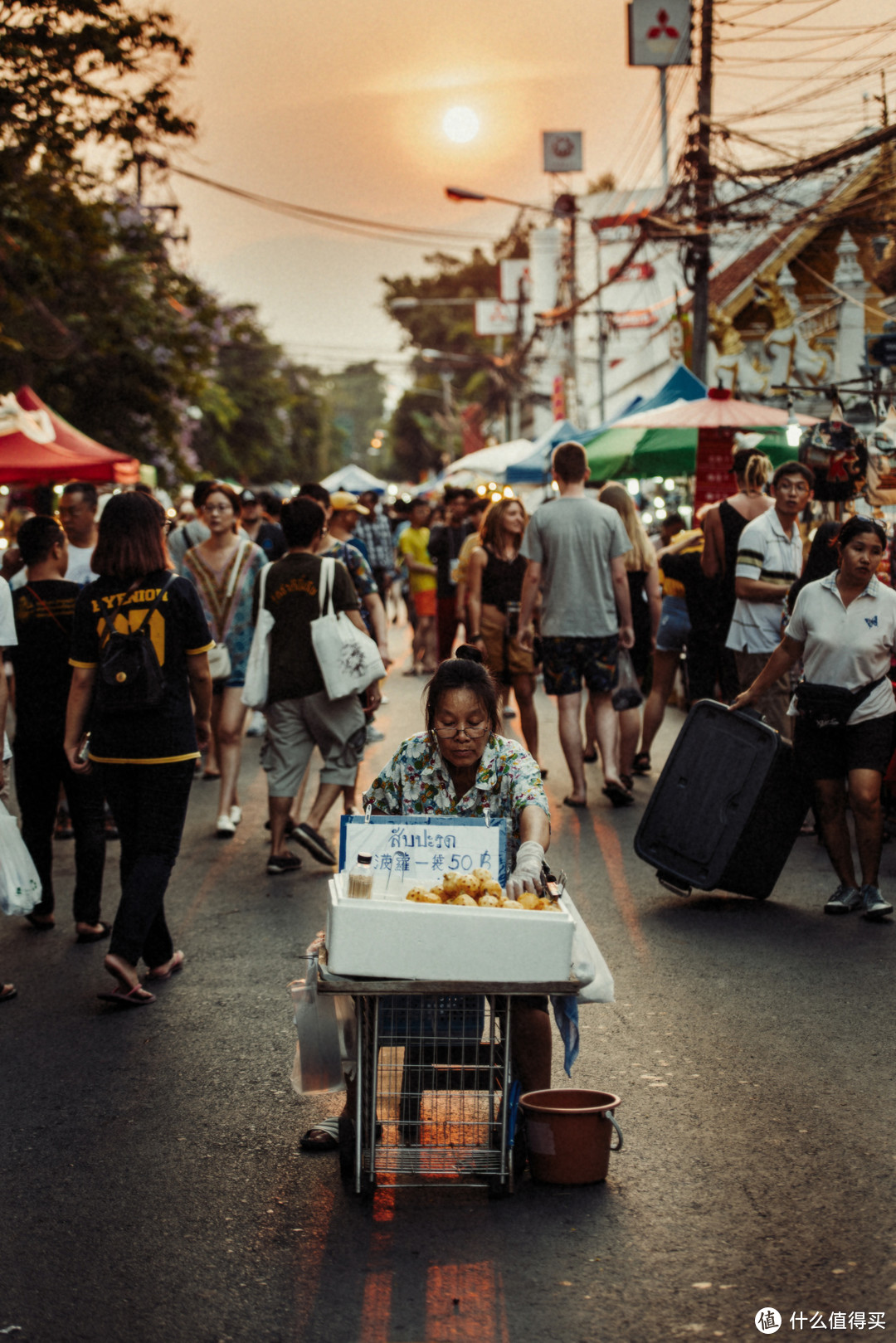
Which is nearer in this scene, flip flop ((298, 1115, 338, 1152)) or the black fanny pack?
flip flop ((298, 1115, 338, 1152))

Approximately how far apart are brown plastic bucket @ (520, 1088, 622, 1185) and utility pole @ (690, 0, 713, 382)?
14.8 metres

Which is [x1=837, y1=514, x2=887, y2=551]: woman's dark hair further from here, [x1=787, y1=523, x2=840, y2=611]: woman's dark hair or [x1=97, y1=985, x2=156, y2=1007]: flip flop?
[x1=97, y1=985, x2=156, y2=1007]: flip flop

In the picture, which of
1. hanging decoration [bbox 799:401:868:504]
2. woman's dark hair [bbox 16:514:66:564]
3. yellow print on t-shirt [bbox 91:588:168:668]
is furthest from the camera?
hanging decoration [bbox 799:401:868:504]

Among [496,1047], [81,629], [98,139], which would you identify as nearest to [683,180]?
[98,139]

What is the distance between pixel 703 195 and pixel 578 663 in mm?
10580

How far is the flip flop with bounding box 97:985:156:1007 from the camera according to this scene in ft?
17.9

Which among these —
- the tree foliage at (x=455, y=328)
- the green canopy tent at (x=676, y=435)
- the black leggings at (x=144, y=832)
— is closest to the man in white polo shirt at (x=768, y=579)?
the black leggings at (x=144, y=832)

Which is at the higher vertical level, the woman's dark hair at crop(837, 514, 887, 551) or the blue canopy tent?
the blue canopy tent

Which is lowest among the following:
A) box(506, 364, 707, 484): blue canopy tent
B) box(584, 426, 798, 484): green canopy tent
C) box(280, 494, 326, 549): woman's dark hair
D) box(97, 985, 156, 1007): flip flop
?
box(97, 985, 156, 1007): flip flop

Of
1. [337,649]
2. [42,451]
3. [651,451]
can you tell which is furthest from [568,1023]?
[42,451]

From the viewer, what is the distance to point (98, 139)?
13648 millimetres

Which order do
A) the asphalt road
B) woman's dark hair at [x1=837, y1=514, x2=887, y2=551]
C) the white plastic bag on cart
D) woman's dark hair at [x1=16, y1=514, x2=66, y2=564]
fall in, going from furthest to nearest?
woman's dark hair at [x1=16, y1=514, x2=66, y2=564], woman's dark hair at [x1=837, y1=514, x2=887, y2=551], the white plastic bag on cart, the asphalt road

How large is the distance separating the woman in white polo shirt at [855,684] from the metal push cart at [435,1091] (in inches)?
126

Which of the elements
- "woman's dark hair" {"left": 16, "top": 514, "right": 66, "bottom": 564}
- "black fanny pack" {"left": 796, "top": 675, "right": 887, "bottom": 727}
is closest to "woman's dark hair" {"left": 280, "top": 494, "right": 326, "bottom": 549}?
"woman's dark hair" {"left": 16, "top": 514, "right": 66, "bottom": 564}
